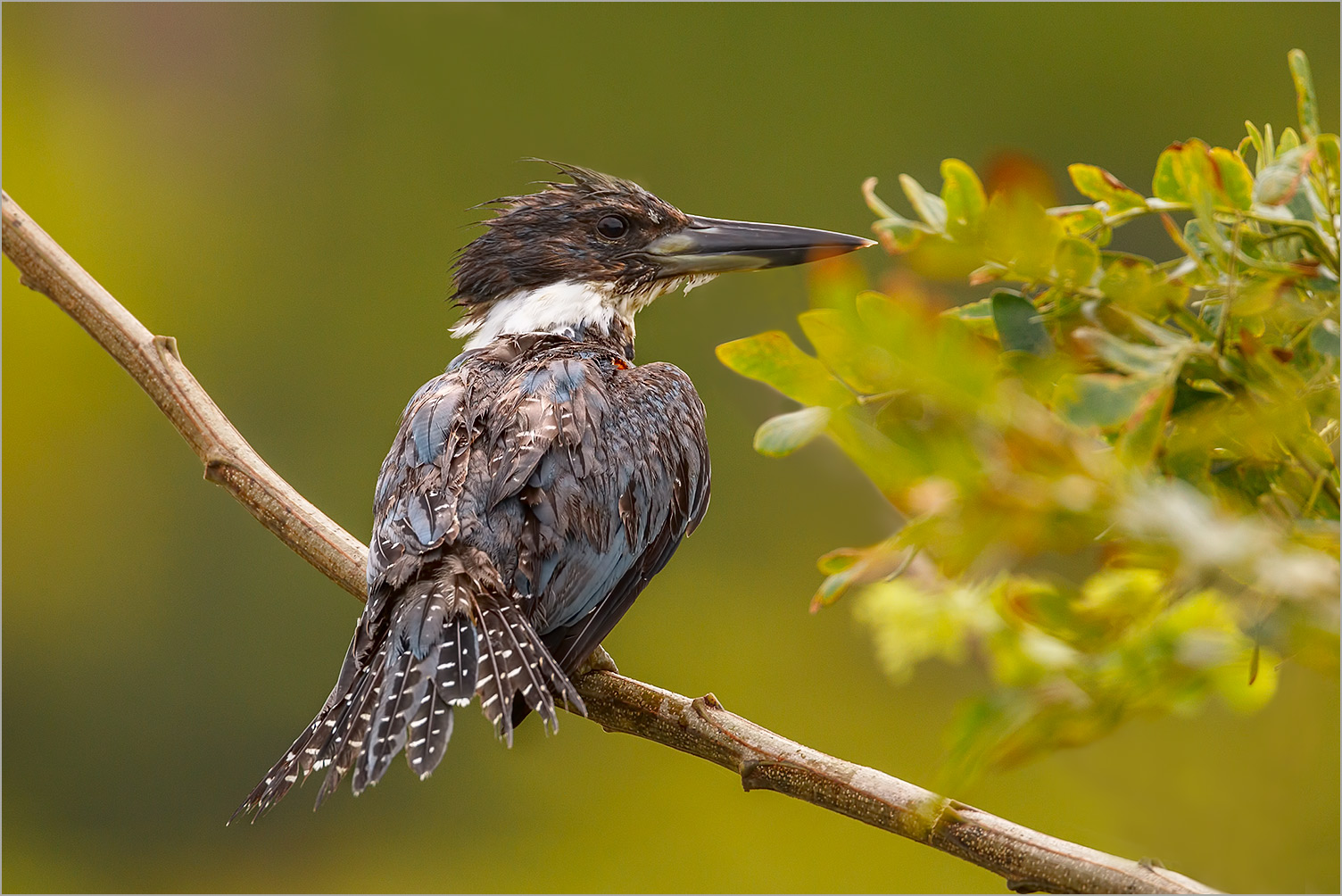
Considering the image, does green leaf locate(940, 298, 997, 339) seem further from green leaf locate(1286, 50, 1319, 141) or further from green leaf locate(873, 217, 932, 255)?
green leaf locate(1286, 50, 1319, 141)

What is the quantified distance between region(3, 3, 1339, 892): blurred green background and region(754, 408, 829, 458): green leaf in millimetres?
5458

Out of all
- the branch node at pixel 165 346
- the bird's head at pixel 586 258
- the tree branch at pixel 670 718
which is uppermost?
the bird's head at pixel 586 258

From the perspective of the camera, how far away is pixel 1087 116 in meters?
6.65

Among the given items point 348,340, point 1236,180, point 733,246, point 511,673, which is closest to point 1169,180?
point 1236,180

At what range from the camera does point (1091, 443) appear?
0.56m

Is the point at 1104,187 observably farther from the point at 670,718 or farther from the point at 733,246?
the point at 733,246

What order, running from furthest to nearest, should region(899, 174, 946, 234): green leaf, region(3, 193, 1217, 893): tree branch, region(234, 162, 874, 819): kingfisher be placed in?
region(234, 162, 874, 819): kingfisher
region(3, 193, 1217, 893): tree branch
region(899, 174, 946, 234): green leaf

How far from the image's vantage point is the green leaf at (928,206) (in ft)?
1.92

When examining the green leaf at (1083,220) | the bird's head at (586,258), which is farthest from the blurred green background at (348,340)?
the green leaf at (1083,220)

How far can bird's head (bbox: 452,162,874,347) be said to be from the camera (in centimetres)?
244

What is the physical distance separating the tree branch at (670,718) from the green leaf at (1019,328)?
211 millimetres

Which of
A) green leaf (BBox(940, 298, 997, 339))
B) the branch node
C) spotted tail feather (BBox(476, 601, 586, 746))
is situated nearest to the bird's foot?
spotted tail feather (BBox(476, 601, 586, 746))

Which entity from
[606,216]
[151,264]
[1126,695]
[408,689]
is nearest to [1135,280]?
[1126,695]

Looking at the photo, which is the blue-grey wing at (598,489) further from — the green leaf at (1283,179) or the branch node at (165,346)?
the green leaf at (1283,179)
